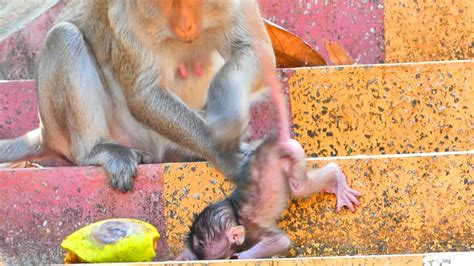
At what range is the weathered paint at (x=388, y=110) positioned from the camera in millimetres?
4910

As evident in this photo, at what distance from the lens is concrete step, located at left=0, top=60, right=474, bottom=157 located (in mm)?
4914

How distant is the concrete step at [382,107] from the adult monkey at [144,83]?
0.30 meters

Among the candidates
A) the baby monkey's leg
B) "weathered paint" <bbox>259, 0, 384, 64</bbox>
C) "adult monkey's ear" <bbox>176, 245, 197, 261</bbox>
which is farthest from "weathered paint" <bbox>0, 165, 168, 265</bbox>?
"weathered paint" <bbox>259, 0, 384, 64</bbox>

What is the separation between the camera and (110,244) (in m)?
3.83

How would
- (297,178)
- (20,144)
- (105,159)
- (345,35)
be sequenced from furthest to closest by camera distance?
1. (345,35)
2. (20,144)
3. (105,159)
4. (297,178)

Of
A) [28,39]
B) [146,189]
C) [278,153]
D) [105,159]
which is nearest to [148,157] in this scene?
[105,159]

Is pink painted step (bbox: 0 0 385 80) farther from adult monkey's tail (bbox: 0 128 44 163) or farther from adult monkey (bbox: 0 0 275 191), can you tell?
adult monkey's tail (bbox: 0 128 44 163)

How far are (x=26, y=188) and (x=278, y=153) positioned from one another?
107 centimetres

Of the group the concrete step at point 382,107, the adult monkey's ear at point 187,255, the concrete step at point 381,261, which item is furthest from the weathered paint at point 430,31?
the concrete step at point 381,261

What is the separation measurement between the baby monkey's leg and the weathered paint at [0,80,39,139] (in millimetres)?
2056

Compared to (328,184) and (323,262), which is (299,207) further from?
(323,262)

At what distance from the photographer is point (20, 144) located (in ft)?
17.7

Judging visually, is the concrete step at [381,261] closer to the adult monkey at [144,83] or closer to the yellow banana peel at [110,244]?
the yellow banana peel at [110,244]

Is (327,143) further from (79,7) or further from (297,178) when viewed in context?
(79,7)
